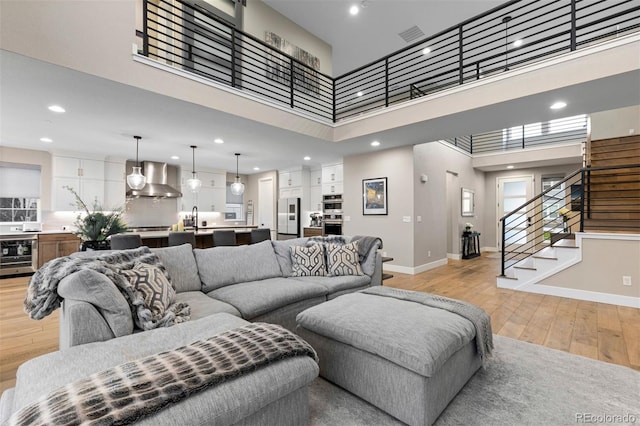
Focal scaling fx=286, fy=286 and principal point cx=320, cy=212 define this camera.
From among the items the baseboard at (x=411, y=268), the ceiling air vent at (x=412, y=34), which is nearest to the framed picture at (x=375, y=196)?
the baseboard at (x=411, y=268)

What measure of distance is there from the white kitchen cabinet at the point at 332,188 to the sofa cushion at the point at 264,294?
178 inches

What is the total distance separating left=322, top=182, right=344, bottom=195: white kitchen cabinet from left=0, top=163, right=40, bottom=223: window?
247 inches

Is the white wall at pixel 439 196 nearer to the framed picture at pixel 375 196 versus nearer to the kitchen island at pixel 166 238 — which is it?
the framed picture at pixel 375 196

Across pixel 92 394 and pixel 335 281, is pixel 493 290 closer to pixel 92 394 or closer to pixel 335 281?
pixel 335 281

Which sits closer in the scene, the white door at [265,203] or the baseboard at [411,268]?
the baseboard at [411,268]

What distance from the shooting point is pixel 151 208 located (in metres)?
7.74

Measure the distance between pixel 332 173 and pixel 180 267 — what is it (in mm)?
5362

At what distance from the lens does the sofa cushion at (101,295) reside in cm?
168

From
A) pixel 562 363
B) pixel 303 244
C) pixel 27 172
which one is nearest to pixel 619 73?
pixel 562 363

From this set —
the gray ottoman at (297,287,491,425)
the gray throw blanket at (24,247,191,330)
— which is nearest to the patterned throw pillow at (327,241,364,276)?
the gray ottoman at (297,287,491,425)

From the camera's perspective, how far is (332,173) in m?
7.57

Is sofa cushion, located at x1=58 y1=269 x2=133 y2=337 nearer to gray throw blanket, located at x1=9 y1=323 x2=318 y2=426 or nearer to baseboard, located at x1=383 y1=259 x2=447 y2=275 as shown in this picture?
gray throw blanket, located at x1=9 y1=323 x2=318 y2=426

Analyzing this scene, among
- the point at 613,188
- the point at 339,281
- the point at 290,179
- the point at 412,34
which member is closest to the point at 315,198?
the point at 290,179

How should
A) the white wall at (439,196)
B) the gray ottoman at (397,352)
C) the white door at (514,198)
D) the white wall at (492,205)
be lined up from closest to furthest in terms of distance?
1. the gray ottoman at (397,352)
2. the white wall at (439,196)
3. the white door at (514,198)
4. the white wall at (492,205)
